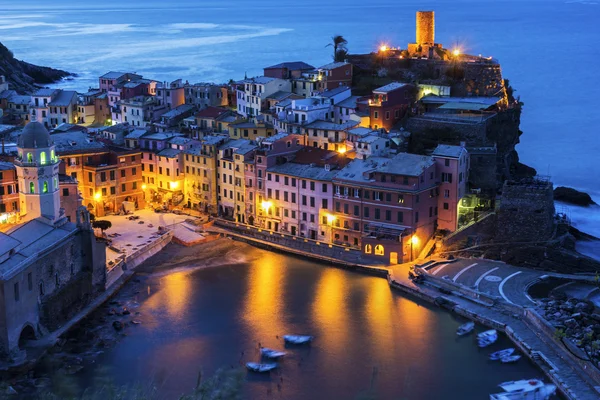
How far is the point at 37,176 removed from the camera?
32.8 meters

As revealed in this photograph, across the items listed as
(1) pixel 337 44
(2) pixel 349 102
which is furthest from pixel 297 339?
(1) pixel 337 44

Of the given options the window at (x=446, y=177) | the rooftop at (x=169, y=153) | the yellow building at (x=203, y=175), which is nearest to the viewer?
the window at (x=446, y=177)

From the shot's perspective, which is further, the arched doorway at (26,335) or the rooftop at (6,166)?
the rooftop at (6,166)

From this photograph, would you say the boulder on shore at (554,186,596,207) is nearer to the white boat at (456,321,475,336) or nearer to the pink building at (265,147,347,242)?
the pink building at (265,147,347,242)

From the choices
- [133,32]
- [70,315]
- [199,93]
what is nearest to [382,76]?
[199,93]

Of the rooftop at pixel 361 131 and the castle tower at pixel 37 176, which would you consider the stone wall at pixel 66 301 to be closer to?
the castle tower at pixel 37 176

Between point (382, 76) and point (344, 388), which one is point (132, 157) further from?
point (344, 388)

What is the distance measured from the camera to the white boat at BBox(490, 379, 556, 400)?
78.1 feet

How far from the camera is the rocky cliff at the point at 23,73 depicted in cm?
7844

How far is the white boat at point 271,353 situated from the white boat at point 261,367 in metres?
0.52

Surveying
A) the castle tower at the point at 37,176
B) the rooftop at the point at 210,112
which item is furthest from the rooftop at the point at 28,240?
the rooftop at the point at 210,112

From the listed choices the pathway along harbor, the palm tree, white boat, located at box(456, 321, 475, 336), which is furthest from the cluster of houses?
white boat, located at box(456, 321, 475, 336)

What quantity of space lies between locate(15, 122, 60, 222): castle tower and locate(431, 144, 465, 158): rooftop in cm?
1513

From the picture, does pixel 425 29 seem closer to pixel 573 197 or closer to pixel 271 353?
pixel 573 197
